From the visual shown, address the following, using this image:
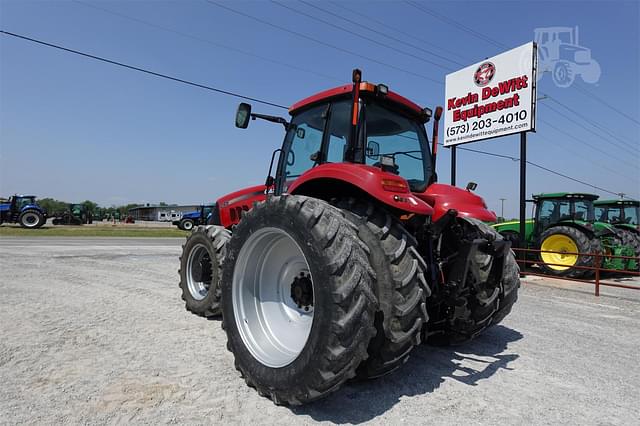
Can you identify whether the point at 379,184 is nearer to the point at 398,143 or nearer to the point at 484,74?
the point at 398,143

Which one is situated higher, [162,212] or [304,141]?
[162,212]

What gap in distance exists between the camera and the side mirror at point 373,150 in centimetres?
347

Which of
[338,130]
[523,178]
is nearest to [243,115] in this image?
[338,130]

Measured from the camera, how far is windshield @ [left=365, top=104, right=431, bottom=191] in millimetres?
3465

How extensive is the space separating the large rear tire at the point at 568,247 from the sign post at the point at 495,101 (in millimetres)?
690

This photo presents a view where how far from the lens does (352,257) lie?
2279 mm

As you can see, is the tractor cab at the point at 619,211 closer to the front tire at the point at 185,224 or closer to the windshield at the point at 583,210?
the windshield at the point at 583,210

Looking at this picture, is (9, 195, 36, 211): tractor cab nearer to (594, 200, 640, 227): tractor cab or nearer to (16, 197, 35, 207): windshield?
(16, 197, 35, 207): windshield

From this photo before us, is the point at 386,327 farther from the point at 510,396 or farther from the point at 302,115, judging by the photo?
the point at 302,115

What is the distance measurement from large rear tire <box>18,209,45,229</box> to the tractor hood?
3063 centimetres

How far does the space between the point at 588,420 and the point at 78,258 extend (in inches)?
430

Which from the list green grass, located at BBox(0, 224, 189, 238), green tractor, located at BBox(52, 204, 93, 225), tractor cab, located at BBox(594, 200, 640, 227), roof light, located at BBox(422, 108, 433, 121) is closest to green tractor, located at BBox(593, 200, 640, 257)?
tractor cab, located at BBox(594, 200, 640, 227)

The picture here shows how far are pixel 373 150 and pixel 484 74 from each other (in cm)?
967

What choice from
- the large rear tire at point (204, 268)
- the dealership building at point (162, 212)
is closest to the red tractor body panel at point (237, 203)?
the large rear tire at point (204, 268)
